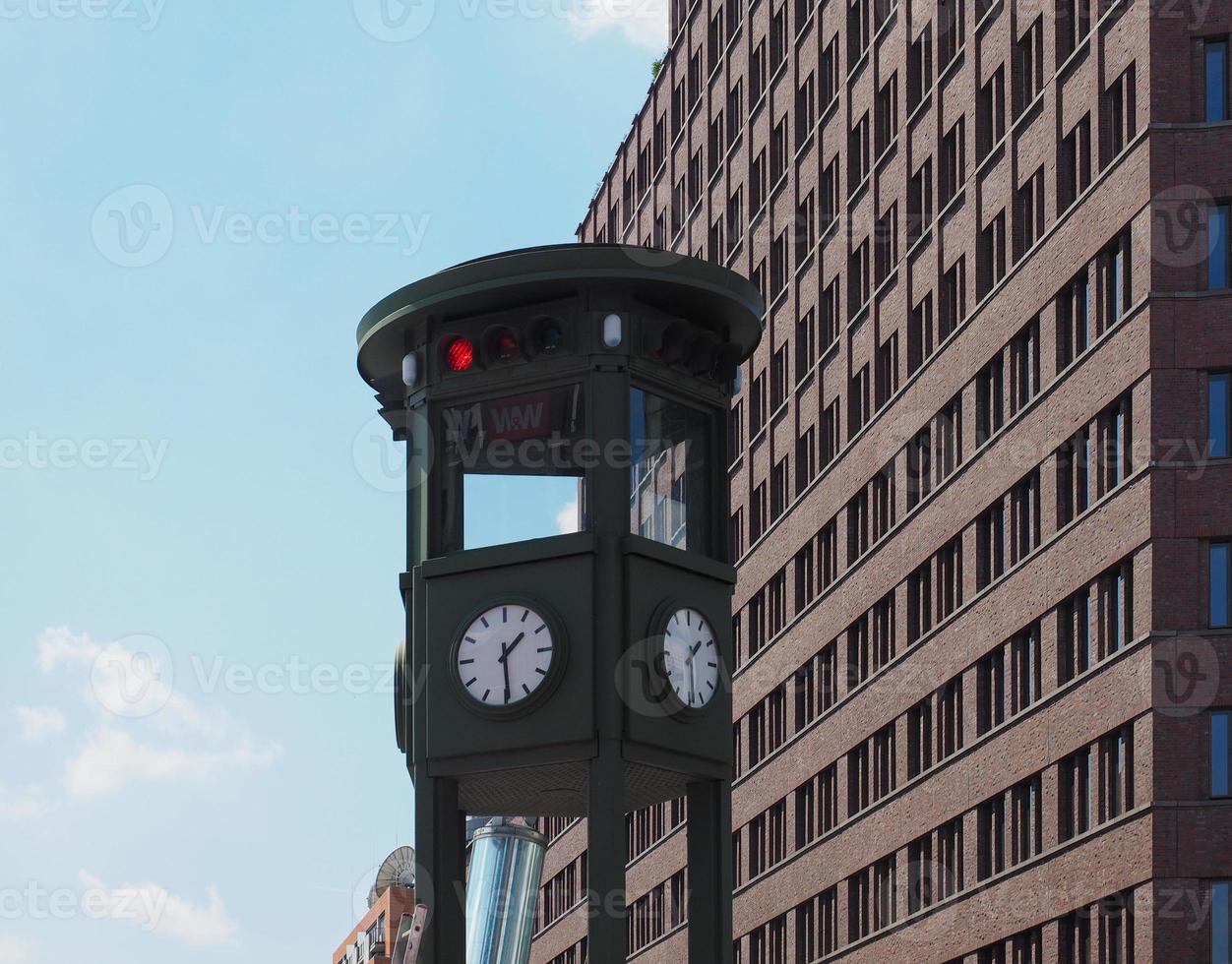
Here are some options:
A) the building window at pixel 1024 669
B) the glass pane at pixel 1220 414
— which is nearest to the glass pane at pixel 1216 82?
the glass pane at pixel 1220 414

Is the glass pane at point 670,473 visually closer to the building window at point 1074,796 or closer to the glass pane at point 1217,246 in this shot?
the glass pane at point 1217,246

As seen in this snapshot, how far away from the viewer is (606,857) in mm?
22359

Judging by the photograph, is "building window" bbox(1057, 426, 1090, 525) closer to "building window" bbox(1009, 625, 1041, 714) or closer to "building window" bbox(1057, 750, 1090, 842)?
"building window" bbox(1009, 625, 1041, 714)

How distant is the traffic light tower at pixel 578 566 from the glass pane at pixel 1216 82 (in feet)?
112

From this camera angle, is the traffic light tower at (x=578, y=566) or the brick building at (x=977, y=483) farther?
the brick building at (x=977, y=483)

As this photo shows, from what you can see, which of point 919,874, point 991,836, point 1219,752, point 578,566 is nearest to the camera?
point 578,566

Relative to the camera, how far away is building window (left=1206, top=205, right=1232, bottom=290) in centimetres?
5525

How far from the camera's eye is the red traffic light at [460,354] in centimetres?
2427

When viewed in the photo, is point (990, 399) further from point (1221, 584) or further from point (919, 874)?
point (919, 874)

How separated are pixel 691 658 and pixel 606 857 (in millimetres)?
2344

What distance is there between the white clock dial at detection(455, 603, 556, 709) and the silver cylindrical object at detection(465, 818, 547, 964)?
12.3 ft

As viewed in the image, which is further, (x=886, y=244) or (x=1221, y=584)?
(x=886, y=244)

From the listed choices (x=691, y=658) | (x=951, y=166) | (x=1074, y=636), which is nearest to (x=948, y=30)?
(x=951, y=166)

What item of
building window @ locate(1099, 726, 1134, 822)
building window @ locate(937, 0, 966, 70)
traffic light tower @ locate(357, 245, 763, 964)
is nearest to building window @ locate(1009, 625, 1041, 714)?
building window @ locate(1099, 726, 1134, 822)
